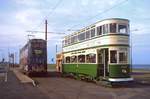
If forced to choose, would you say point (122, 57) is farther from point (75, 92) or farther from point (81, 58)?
point (81, 58)

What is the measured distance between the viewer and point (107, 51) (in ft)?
76.5

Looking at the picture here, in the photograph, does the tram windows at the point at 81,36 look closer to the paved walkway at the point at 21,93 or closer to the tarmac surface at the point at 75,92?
the tarmac surface at the point at 75,92

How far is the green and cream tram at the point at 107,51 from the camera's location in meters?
22.6

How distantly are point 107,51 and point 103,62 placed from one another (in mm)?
1211

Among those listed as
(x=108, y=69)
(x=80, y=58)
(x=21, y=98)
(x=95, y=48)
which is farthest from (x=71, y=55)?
(x=21, y=98)

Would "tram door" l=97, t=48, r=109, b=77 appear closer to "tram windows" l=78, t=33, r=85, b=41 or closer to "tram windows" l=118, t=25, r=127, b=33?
"tram windows" l=118, t=25, r=127, b=33

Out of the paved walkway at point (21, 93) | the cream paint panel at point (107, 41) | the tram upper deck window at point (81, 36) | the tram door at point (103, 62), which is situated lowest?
the paved walkway at point (21, 93)

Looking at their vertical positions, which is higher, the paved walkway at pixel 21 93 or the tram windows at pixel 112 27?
the tram windows at pixel 112 27

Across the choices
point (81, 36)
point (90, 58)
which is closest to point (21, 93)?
point (90, 58)

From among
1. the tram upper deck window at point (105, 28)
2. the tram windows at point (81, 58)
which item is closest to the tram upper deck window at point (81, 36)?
the tram windows at point (81, 58)

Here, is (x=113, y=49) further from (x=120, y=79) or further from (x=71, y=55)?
(x=71, y=55)

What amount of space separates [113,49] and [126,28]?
204 cm

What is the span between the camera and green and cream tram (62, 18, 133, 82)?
2262 cm

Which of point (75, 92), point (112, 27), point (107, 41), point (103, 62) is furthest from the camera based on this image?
point (103, 62)
